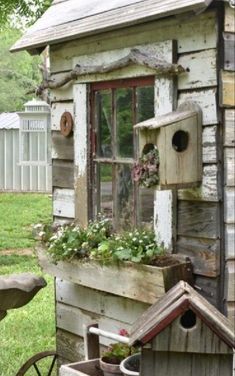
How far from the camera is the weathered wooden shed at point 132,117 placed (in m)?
3.56

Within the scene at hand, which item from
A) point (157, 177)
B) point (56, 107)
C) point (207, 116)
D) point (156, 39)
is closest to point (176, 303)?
point (157, 177)

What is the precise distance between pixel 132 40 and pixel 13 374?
3.03 metres

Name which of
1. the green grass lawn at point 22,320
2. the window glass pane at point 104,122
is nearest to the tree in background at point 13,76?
the green grass lawn at point 22,320

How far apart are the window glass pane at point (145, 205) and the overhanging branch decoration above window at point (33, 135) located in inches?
379

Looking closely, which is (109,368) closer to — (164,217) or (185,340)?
(185,340)

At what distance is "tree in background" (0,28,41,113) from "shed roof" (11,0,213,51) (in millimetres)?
20642

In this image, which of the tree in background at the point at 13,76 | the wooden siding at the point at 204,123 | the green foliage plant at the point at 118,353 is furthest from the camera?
the tree in background at the point at 13,76

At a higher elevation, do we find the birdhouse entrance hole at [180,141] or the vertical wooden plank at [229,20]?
the vertical wooden plank at [229,20]

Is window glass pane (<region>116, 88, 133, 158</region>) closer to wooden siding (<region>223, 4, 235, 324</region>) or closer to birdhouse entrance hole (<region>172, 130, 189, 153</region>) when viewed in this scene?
birdhouse entrance hole (<region>172, 130, 189, 153</region>)

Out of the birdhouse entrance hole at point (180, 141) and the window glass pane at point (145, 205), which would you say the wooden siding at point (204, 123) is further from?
the window glass pane at point (145, 205)

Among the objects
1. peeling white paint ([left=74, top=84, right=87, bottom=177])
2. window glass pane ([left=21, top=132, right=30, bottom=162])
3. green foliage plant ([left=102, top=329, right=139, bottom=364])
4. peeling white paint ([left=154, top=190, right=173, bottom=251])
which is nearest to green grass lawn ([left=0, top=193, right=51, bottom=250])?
window glass pane ([left=21, top=132, right=30, bottom=162])

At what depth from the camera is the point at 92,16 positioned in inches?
169

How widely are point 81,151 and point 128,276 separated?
1016 millimetres

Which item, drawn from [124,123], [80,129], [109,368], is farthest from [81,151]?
[109,368]
